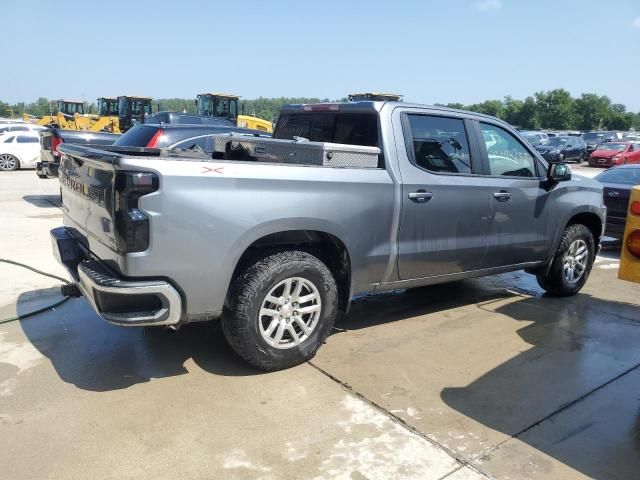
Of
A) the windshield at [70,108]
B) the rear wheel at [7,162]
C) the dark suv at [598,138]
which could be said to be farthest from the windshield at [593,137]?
the rear wheel at [7,162]

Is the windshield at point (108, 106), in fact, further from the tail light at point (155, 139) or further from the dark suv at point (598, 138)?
the dark suv at point (598, 138)

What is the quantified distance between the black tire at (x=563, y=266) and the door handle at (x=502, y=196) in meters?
1.15

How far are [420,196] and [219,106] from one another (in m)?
21.7

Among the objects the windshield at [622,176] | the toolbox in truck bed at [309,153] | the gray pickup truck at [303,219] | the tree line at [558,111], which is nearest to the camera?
the gray pickup truck at [303,219]

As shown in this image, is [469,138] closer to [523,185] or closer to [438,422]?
[523,185]

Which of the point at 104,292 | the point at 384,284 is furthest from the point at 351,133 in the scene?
the point at 104,292

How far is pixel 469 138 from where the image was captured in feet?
15.7

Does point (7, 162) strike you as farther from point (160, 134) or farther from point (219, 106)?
point (160, 134)

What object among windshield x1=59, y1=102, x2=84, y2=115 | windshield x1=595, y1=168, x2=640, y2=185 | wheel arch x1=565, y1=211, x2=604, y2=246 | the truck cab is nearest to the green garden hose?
wheel arch x1=565, y1=211, x2=604, y2=246

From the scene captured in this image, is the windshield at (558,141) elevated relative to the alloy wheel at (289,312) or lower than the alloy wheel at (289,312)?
elevated

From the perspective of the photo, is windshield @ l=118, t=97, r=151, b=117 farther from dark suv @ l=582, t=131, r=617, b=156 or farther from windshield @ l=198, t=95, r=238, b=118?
dark suv @ l=582, t=131, r=617, b=156

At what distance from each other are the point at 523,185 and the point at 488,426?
2.71 metres

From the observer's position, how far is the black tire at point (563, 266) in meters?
5.70

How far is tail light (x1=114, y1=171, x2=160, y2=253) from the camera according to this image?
3.03 meters
